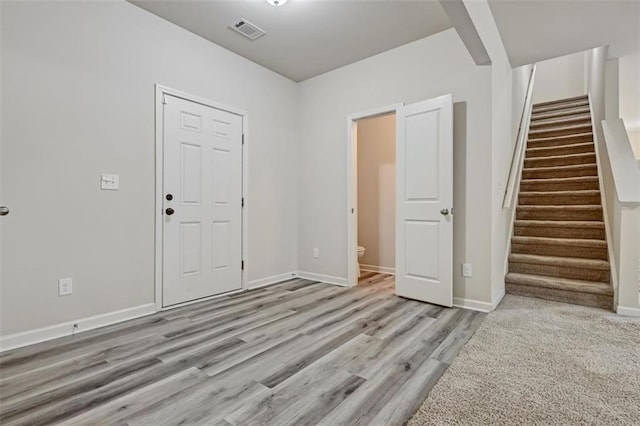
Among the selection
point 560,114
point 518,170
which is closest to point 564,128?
point 560,114

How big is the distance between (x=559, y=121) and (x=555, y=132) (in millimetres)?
314

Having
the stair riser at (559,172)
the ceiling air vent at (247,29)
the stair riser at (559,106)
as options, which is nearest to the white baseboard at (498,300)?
the stair riser at (559,172)

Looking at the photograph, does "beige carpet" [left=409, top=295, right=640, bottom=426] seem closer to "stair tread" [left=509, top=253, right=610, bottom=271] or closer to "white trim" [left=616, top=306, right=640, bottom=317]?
"white trim" [left=616, top=306, right=640, bottom=317]

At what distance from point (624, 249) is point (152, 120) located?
14.1 feet

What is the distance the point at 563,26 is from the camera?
273 centimetres

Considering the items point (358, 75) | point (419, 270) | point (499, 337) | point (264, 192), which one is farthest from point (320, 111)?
point (499, 337)

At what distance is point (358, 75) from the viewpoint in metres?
3.71

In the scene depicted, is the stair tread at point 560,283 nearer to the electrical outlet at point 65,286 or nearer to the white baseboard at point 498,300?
the white baseboard at point 498,300

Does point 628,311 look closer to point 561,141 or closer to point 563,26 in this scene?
point 563,26

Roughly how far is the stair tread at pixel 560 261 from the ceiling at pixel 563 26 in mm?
2202

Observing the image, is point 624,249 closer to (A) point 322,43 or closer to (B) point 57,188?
(A) point 322,43

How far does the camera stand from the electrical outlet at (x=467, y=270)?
2.91 m

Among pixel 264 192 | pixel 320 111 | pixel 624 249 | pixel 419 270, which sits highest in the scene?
pixel 320 111

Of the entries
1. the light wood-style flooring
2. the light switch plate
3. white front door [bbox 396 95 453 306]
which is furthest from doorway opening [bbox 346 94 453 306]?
the light switch plate
